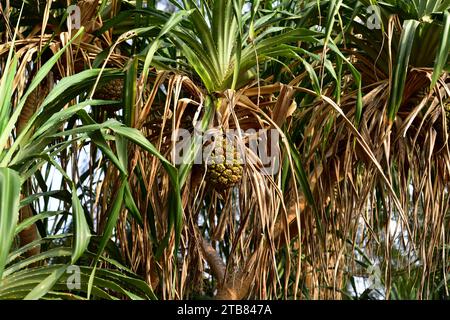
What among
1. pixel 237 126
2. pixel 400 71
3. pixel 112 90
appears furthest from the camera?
pixel 112 90

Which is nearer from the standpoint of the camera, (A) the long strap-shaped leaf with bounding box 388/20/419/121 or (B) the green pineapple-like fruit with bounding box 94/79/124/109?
(A) the long strap-shaped leaf with bounding box 388/20/419/121

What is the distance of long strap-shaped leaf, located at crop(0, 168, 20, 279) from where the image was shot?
1289mm

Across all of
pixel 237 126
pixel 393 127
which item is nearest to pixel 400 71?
pixel 393 127

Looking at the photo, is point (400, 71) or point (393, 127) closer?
point (400, 71)

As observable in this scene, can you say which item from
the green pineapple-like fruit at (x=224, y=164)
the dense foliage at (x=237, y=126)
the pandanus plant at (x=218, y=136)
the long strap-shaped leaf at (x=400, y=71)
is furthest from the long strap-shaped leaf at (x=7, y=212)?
the long strap-shaped leaf at (x=400, y=71)

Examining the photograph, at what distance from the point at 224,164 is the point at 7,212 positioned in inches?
24.8

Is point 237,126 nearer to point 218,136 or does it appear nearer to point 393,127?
point 218,136

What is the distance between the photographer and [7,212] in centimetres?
131

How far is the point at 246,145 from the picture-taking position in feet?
6.53

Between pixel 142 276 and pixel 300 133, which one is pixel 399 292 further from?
pixel 142 276

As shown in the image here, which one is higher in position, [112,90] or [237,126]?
[112,90]

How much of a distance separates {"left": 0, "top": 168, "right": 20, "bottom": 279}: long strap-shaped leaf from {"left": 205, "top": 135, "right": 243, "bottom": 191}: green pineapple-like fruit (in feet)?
1.90

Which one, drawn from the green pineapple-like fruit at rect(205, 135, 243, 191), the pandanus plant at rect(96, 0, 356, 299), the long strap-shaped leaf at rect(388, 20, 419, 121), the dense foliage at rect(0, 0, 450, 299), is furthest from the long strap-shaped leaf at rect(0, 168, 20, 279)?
the long strap-shaped leaf at rect(388, 20, 419, 121)

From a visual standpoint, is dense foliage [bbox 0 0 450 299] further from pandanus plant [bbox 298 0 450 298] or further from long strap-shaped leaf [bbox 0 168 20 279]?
long strap-shaped leaf [bbox 0 168 20 279]
